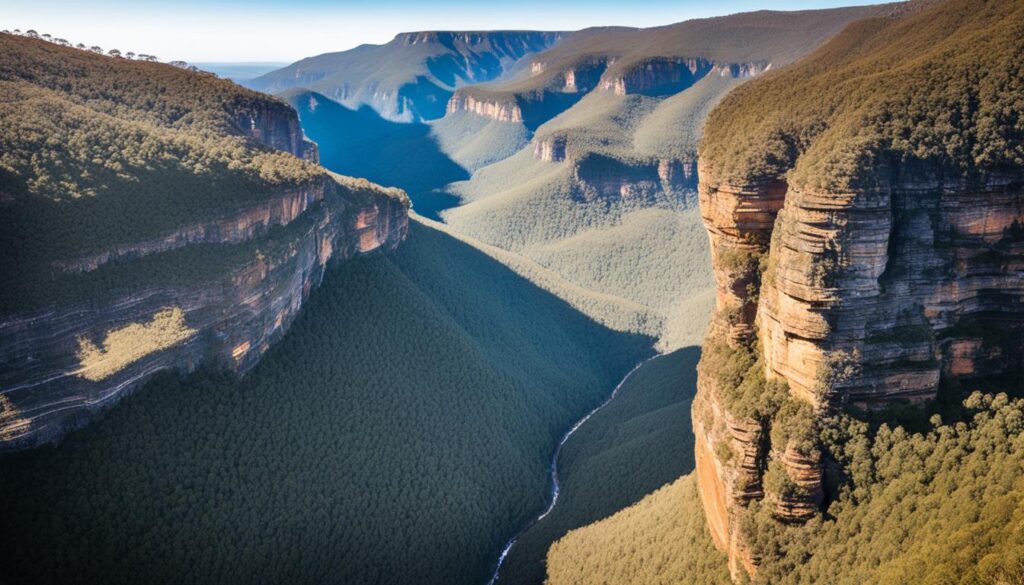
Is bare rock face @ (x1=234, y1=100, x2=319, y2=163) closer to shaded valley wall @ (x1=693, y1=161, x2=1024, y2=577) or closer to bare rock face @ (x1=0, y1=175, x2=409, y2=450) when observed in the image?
bare rock face @ (x1=0, y1=175, x2=409, y2=450)

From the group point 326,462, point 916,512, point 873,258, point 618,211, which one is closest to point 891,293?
point 873,258

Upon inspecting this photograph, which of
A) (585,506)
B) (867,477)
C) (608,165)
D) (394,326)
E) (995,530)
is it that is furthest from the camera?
(608,165)

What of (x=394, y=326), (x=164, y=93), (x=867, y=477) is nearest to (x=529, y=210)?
(x=394, y=326)

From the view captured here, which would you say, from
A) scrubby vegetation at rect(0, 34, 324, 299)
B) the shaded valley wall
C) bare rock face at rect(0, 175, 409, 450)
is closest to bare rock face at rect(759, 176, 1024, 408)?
the shaded valley wall

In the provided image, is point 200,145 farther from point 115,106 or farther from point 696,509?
point 696,509

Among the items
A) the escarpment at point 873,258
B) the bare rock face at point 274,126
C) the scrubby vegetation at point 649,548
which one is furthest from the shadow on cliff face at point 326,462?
the escarpment at point 873,258
